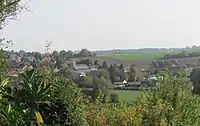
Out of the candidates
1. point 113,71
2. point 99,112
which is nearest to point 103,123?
point 99,112

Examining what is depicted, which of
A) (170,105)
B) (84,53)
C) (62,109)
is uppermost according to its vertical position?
(84,53)

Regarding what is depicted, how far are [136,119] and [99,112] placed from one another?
4.41ft

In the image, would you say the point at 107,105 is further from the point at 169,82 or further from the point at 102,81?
the point at 102,81

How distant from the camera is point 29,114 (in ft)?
28.7

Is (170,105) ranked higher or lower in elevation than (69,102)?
lower

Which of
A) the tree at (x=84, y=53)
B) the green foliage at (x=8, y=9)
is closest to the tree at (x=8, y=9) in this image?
the green foliage at (x=8, y=9)

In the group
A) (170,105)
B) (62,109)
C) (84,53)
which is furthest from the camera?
(84,53)

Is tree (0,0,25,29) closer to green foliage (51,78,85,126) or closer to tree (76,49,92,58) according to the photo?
green foliage (51,78,85,126)

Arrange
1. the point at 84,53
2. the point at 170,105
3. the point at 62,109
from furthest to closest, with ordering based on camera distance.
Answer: the point at 84,53 → the point at 170,105 → the point at 62,109

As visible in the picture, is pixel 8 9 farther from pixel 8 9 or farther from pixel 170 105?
pixel 170 105

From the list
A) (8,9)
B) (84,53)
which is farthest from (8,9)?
(84,53)

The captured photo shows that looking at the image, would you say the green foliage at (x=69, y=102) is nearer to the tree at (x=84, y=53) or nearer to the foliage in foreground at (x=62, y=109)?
the foliage in foreground at (x=62, y=109)

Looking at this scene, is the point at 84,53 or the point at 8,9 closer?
the point at 8,9

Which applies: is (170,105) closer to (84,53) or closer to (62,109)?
(62,109)
